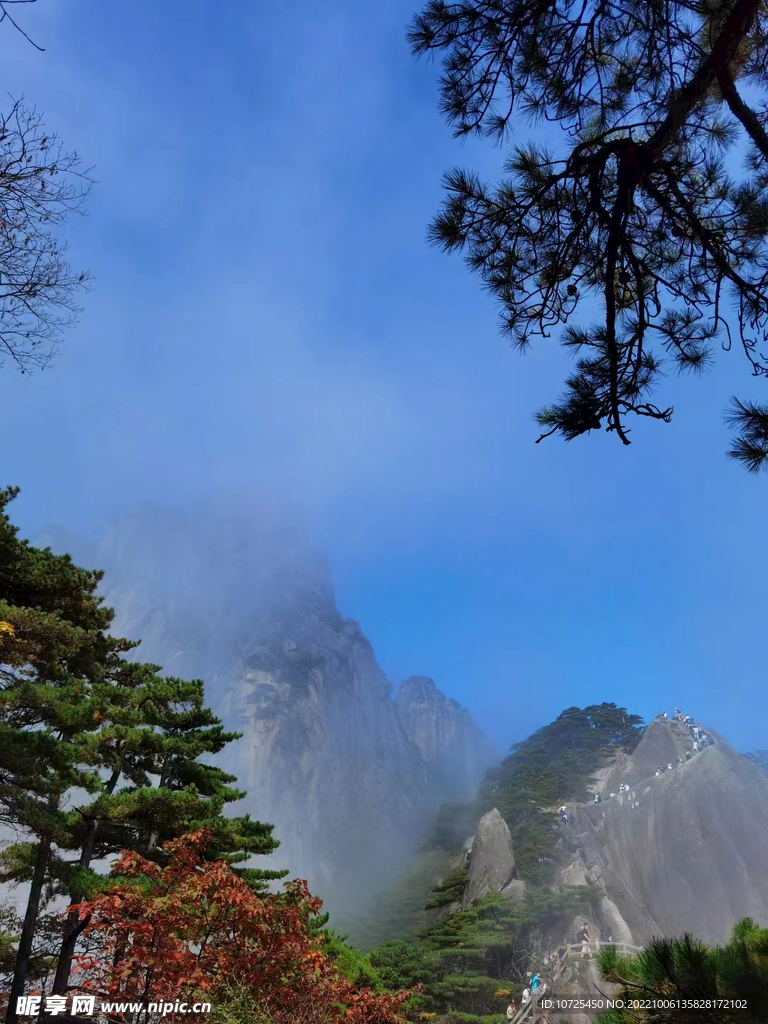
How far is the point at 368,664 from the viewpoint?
59875mm

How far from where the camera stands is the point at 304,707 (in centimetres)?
5022

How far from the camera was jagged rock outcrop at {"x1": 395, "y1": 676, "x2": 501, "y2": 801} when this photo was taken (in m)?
58.2

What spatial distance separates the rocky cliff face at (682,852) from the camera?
19719 mm

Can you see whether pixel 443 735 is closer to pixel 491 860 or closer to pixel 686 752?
pixel 686 752

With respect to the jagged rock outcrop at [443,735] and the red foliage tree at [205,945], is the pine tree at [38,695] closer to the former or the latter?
the red foliage tree at [205,945]

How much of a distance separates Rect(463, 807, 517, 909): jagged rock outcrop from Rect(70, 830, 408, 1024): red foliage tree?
20.5 m

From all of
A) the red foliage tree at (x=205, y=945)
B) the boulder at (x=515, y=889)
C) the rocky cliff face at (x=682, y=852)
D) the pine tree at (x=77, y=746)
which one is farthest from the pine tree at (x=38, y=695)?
the rocky cliff face at (x=682, y=852)

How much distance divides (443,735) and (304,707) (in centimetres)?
1843

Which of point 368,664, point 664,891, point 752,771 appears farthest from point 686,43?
point 368,664

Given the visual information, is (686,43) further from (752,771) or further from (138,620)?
(138,620)

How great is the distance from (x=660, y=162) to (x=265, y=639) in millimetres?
55495

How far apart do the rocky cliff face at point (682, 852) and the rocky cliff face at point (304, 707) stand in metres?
15.6

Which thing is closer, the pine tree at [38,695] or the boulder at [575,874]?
the pine tree at [38,695]

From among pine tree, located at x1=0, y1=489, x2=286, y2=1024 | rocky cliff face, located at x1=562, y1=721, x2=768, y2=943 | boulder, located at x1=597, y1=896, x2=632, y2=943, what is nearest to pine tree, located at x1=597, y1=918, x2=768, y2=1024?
pine tree, located at x1=0, y1=489, x2=286, y2=1024
